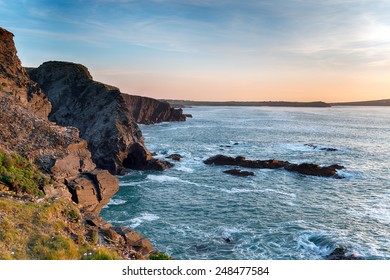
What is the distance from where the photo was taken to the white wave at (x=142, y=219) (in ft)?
98.5

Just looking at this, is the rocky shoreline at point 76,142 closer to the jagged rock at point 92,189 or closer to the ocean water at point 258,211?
the jagged rock at point 92,189

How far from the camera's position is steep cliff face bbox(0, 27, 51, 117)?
98.3 ft

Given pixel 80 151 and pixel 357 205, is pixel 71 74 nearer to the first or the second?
pixel 80 151

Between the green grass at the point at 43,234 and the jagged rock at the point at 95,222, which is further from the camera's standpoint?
the jagged rock at the point at 95,222

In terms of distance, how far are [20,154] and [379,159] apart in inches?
2486

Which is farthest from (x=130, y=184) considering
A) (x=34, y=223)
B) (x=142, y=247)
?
(x=34, y=223)

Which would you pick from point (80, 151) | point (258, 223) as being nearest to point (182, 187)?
point (258, 223)

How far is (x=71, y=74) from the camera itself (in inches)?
2719

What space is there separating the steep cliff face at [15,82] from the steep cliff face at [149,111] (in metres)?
99.9

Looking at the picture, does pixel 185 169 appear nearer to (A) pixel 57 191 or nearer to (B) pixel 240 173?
(B) pixel 240 173

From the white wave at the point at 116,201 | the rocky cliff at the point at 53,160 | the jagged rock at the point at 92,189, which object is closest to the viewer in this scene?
the rocky cliff at the point at 53,160

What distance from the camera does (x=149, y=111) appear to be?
148250 mm

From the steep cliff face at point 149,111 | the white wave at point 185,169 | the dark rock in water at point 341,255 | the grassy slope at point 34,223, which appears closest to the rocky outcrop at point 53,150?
the grassy slope at point 34,223

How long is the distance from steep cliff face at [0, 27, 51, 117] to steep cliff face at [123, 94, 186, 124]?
99.9 meters
